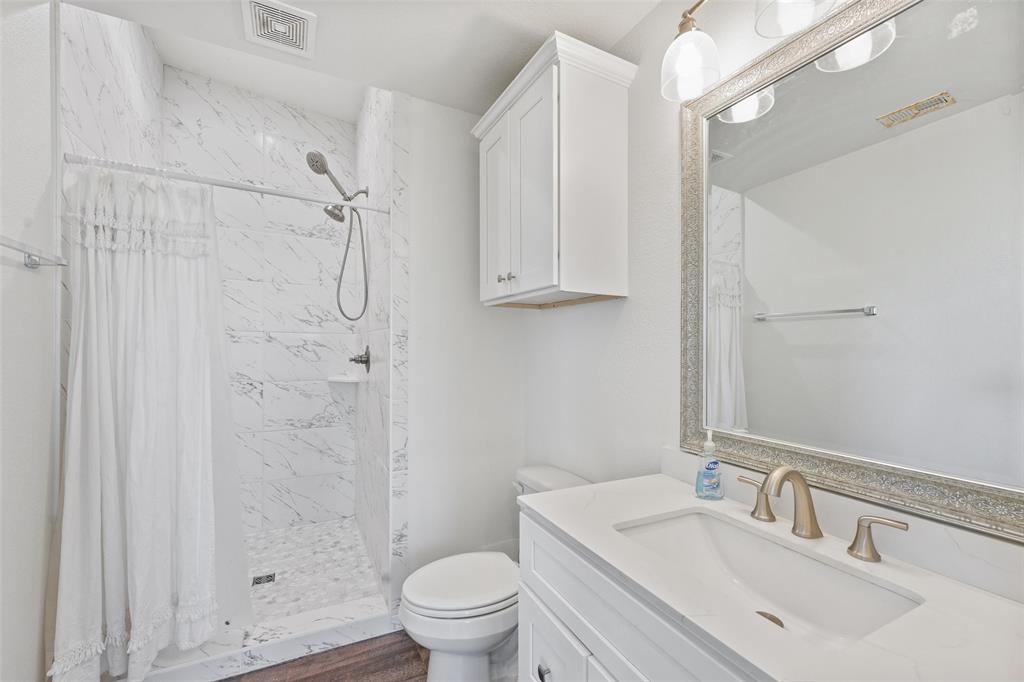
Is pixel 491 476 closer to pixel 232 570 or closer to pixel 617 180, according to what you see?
pixel 232 570

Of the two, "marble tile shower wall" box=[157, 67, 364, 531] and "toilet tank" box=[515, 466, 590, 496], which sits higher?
"marble tile shower wall" box=[157, 67, 364, 531]

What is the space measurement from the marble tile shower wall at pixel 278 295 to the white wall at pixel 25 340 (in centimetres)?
140

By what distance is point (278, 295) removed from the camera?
2.89 metres

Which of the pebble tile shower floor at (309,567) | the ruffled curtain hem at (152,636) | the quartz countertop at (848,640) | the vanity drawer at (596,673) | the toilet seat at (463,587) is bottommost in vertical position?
the pebble tile shower floor at (309,567)

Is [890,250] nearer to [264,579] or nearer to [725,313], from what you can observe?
[725,313]

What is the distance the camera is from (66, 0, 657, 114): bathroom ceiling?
147 centimetres

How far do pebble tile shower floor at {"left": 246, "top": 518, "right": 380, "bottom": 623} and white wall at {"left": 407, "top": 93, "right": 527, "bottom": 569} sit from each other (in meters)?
0.51

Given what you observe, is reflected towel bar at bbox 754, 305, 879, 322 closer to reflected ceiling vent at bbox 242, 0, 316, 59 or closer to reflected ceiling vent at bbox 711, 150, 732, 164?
reflected ceiling vent at bbox 711, 150, 732, 164

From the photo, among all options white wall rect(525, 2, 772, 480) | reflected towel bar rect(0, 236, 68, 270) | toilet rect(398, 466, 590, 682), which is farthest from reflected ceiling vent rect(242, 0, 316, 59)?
toilet rect(398, 466, 590, 682)

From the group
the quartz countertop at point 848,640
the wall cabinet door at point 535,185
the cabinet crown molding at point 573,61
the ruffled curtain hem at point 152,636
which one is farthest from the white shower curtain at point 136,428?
the quartz countertop at point 848,640

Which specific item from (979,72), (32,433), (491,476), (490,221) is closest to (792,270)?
(979,72)

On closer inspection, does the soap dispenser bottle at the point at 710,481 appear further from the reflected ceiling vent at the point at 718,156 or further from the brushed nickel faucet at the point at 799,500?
the reflected ceiling vent at the point at 718,156

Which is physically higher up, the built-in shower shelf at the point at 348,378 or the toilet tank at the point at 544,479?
the built-in shower shelf at the point at 348,378

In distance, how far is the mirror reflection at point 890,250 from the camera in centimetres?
75
